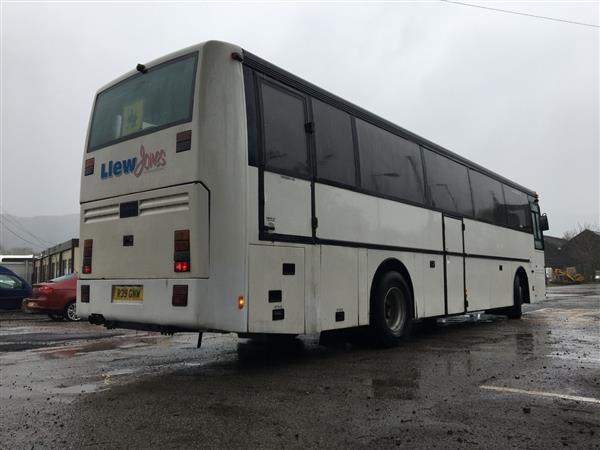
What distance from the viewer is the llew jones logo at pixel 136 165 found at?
232 inches

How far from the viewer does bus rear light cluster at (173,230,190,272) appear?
17.9 ft

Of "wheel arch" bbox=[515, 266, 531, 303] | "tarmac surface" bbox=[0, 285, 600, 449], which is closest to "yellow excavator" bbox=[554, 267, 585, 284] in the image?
"wheel arch" bbox=[515, 266, 531, 303]

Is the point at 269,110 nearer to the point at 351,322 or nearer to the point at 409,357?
the point at 351,322

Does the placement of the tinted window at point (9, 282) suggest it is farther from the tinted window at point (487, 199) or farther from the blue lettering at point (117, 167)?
the tinted window at point (487, 199)

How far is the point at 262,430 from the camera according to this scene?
3844mm

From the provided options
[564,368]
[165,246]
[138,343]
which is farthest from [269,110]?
[138,343]

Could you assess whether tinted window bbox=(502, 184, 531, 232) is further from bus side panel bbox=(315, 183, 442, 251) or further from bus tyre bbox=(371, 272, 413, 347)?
bus tyre bbox=(371, 272, 413, 347)

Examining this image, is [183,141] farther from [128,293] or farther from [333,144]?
[333,144]

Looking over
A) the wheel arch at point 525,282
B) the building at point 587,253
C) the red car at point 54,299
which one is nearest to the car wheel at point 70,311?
the red car at point 54,299

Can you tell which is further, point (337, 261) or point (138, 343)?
point (138, 343)

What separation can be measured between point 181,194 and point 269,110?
4.73 ft

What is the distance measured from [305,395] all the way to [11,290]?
52.3ft

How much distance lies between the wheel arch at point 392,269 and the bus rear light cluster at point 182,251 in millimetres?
3009

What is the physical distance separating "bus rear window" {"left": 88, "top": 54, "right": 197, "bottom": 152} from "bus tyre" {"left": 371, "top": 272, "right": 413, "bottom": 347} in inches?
148
